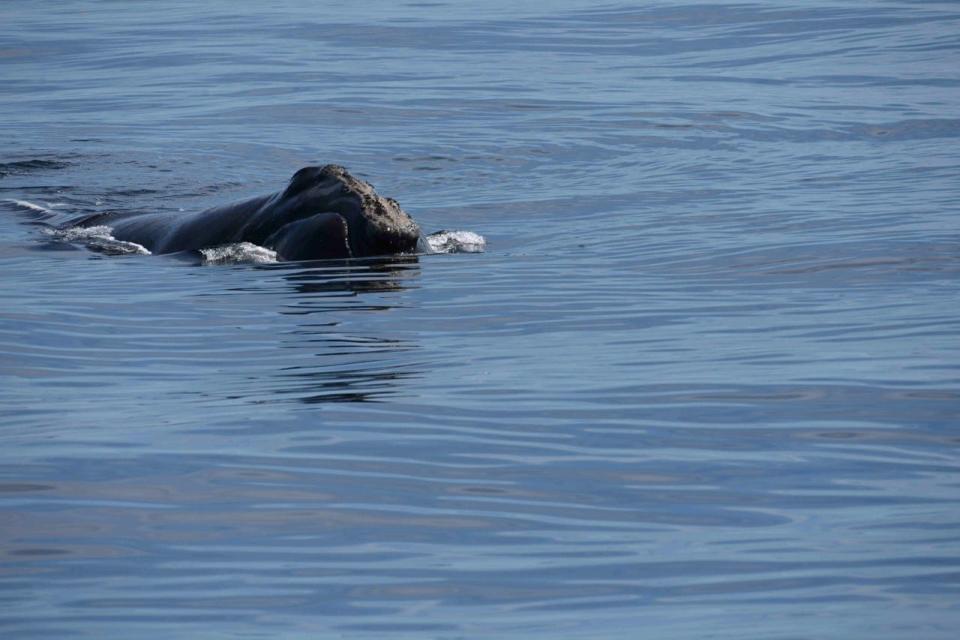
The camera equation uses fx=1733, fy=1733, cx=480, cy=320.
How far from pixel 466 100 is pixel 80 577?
15.1 meters

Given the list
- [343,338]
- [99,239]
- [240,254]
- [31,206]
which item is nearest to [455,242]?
[240,254]

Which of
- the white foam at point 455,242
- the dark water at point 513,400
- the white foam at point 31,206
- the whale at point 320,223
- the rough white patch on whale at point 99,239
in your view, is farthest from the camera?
the white foam at point 31,206

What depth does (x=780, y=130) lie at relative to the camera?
16.3m

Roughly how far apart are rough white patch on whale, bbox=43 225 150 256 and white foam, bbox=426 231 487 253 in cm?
177

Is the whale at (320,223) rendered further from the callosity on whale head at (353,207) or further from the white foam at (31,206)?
the white foam at (31,206)

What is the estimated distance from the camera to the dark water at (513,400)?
4387mm

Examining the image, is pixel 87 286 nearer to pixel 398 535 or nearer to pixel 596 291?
pixel 596 291

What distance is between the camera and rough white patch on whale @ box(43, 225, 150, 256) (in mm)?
10664

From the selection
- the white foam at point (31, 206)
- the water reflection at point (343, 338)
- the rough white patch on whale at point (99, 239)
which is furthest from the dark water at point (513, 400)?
the white foam at point (31, 206)

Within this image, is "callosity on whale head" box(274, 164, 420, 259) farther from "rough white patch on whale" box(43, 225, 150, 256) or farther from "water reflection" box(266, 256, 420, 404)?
"rough white patch on whale" box(43, 225, 150, 256)

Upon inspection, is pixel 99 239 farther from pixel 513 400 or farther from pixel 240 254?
pixel 513 400

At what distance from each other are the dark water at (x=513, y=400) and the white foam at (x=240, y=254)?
0.62 feet

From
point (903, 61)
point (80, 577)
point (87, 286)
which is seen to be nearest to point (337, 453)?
point (80, 577)

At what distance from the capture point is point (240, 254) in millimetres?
9789
